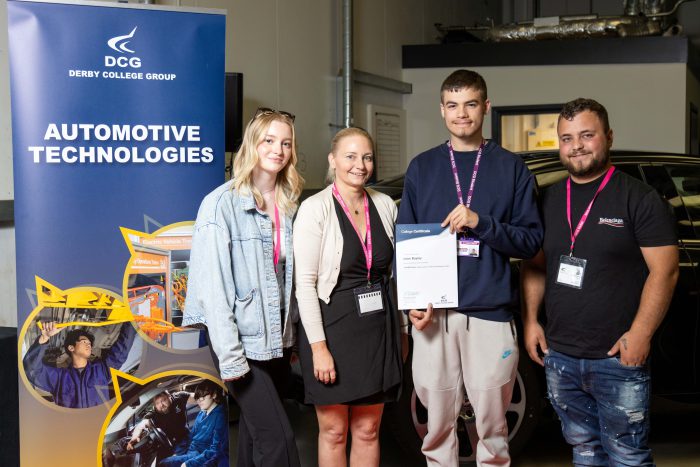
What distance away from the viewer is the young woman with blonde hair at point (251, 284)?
8.09ft

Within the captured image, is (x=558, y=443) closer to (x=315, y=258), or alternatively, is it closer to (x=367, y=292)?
(x=367, y=292)

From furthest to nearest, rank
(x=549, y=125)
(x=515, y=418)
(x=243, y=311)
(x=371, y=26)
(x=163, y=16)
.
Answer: (x=549, y=125) < (x=371, y=26) < (x=515, y=418) < (x=163, y=16) < (x=243, y=311)

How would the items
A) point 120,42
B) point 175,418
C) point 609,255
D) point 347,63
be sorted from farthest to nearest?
point 347,63 < point 175,418 < point 120,42 < point 609,255

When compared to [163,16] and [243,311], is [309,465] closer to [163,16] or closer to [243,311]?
[243,311]

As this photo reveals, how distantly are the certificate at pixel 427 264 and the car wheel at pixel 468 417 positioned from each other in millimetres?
729

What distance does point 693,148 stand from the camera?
33.9 ft

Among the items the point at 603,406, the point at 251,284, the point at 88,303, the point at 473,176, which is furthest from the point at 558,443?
the point at 88,303

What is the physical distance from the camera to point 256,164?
2588 mm

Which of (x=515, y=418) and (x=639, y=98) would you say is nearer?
(x=515, y=418)

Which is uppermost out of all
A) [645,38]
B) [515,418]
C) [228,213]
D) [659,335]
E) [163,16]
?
[645,38]

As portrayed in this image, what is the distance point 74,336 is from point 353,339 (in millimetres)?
1106

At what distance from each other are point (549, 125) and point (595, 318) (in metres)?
9.06

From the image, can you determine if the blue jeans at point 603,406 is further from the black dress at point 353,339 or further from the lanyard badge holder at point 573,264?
the black dress at point 353,339

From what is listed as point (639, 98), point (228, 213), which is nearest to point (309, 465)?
point (228, 213)
